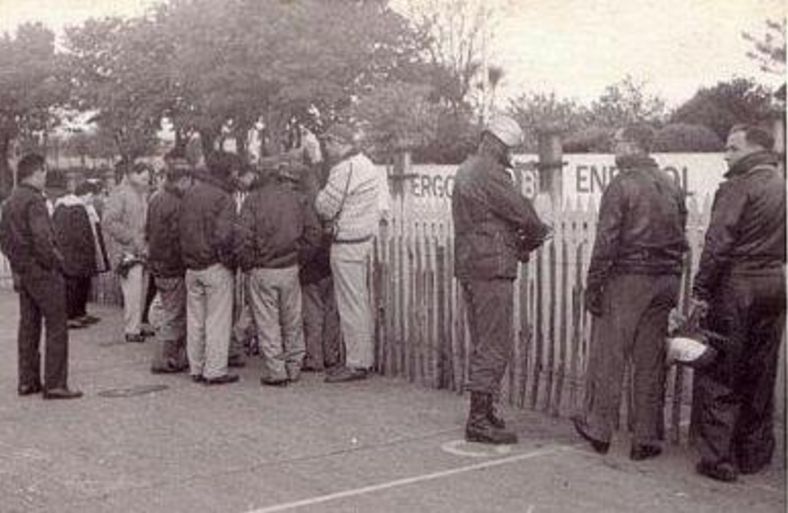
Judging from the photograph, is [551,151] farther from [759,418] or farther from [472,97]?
[472,97]

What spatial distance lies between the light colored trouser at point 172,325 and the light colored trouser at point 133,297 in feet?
5.47

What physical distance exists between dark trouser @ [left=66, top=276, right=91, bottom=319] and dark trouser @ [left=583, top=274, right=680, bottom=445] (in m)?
7.86

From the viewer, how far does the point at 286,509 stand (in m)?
5.82

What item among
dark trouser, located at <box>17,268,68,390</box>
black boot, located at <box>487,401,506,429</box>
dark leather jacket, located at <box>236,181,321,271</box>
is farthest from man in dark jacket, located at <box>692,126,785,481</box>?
dark trouser, located at <box>17,268,68,390</box>

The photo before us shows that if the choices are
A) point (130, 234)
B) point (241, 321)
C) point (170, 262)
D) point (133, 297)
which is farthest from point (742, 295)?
point (133, 297)

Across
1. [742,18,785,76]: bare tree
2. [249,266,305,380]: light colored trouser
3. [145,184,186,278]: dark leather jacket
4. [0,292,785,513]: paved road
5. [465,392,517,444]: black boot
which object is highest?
[742,18,785,76]: bare tree

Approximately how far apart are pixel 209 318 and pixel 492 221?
124 inches

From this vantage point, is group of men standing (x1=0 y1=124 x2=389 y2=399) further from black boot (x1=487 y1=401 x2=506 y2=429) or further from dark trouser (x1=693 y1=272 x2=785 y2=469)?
dark trouser (x1=693 y1=272 x2=785 y2=469)

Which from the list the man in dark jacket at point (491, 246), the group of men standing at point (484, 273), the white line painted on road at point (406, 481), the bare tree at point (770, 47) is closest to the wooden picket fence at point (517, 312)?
the group of men standing at point (484, 273)

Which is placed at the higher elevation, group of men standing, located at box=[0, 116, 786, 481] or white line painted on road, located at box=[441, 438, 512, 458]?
group of men standing, located at box=[0, 116, 786, 481]

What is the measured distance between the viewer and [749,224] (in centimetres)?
618

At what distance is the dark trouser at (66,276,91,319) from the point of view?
1320cm

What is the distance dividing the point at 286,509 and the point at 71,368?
5148 millimetres

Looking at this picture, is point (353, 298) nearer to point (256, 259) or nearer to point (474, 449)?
point (256, 259)
